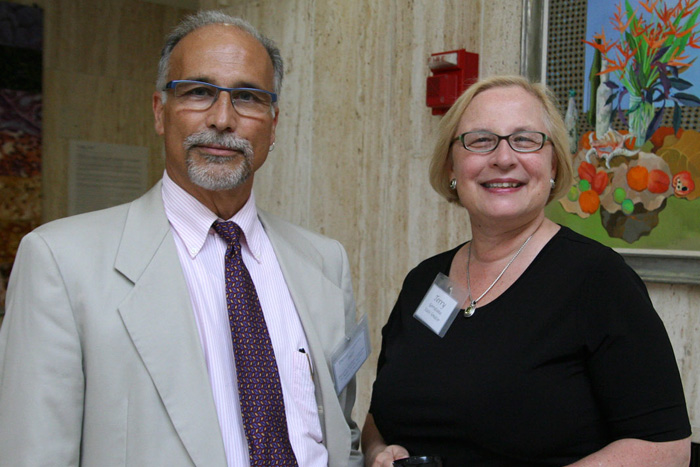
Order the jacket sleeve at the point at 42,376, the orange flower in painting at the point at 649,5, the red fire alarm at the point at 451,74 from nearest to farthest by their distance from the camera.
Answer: the jacket sleeve at the point at 42,376 < the orange flower in painting at the point at 649,5 < the red fire alarm at the point at 451,74

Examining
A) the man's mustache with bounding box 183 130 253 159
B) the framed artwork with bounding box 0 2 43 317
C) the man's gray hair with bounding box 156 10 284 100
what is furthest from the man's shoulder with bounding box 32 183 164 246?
the framed artwork with bounding box 0 2 43 317

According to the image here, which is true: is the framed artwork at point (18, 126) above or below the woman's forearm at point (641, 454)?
above

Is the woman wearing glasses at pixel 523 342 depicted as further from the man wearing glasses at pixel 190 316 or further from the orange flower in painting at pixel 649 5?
the orange flower in painting at pixel 649 5

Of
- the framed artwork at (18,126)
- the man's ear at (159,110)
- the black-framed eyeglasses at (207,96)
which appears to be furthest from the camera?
the framed artwork at (18,126)

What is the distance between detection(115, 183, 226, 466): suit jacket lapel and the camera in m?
1.57

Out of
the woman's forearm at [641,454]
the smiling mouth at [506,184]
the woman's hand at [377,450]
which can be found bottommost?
the woman's hand at [377,450]

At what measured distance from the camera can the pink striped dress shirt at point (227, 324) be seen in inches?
65.8

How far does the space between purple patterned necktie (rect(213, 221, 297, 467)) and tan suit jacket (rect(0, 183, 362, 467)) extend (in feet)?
0.29

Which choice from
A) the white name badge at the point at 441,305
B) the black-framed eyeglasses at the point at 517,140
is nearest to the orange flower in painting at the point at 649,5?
the black-framed eyeglasses at the point at 517,140

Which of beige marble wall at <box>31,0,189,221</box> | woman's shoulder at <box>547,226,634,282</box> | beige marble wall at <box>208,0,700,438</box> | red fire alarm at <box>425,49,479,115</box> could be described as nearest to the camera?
woman's shoulder at <box>547,226,634,282</box>

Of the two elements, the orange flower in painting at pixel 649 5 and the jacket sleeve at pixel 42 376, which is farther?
the orange flower in painting at pixel 649 5

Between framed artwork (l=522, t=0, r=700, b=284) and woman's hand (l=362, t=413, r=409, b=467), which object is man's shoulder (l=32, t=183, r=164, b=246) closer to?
woman's hand (l=362, t=413, r=409, b=467)

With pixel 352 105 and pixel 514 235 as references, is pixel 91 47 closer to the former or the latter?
pixel 352 105

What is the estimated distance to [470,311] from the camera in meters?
1.86
